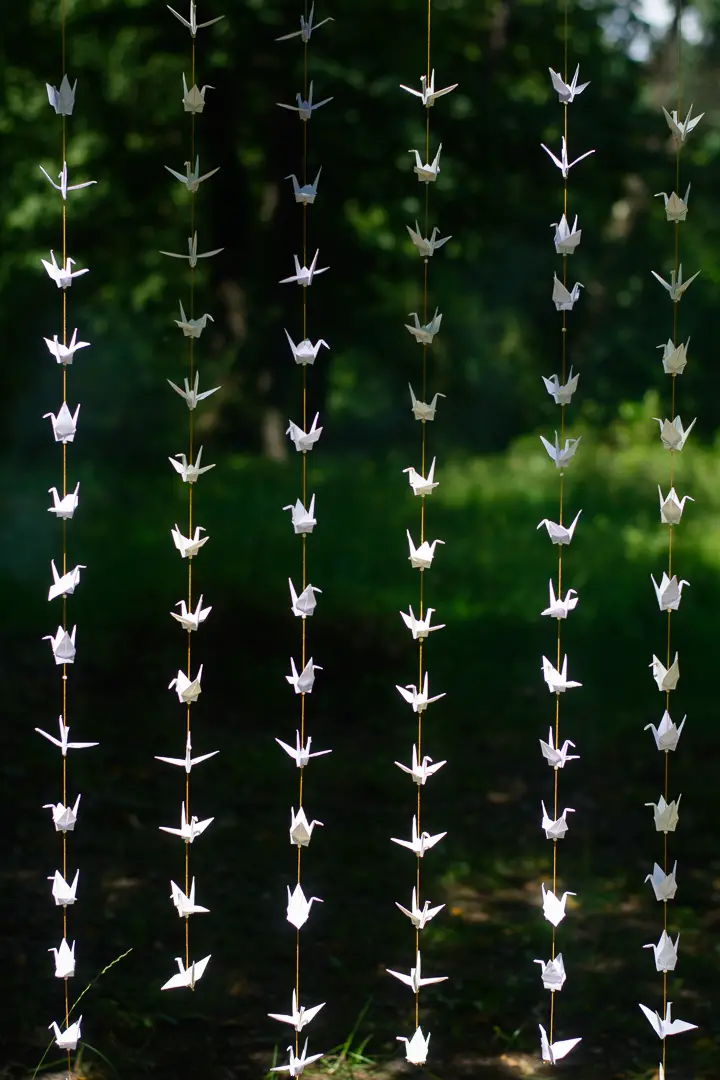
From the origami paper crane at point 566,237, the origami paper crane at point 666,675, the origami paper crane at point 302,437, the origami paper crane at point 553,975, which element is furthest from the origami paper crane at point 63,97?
the origami paper crane at point 553,975

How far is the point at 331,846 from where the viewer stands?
5.66 meters

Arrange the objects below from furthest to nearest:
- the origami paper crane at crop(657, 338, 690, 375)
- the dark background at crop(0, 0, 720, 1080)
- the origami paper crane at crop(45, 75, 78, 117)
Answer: the dark background at crop(0, 0, 720, 1080) → the origami paper crane at crop(657, 338, 690, 375) → the origami paper crane at crop(45, 75, 78, 117)

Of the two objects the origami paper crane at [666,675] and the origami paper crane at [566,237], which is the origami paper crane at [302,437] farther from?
the origami paper crane at [666,675]

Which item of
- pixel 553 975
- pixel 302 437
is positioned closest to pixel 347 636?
pixel 553 975

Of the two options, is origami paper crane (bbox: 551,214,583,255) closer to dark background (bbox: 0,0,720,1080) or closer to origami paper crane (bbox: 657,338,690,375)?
origami paper crane (bbox: 657,338,690,375)

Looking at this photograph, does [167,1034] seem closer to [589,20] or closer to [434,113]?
[434,113]

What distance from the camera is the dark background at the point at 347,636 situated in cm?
427

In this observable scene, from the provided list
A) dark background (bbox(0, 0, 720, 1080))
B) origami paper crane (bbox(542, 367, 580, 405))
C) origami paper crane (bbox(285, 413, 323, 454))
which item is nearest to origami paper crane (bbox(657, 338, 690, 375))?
origami paper crane (bbox(542, 367, 580, 405))

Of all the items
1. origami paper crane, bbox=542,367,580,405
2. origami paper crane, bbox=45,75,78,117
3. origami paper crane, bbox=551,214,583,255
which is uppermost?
origami paper crane, bbox=45,75,78,117

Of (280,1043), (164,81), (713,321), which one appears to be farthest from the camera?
(713,321)

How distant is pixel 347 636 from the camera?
901cm

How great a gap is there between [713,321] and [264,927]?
59.3ft

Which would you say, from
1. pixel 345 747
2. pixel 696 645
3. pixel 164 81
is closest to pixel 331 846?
pixel 345 747

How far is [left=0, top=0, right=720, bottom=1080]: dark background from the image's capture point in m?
4.27
